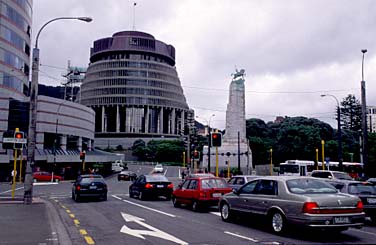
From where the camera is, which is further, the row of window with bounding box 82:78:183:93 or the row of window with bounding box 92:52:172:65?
the row of window with bounding box 92:52:172:65

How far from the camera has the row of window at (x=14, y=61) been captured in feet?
193

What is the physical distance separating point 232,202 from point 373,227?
4.43m

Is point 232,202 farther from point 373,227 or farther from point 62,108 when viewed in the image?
point 62,108

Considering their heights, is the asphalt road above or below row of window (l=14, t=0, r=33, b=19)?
below

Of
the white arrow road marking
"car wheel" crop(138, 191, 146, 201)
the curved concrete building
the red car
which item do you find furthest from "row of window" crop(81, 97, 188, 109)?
the white arrow road marking

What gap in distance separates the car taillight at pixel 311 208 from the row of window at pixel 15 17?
5764 cm

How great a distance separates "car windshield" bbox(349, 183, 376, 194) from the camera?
13.8 m

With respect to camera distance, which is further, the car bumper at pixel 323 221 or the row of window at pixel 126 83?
the row of window at pixel 126 83

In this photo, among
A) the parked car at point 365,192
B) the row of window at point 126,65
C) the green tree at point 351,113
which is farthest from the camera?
→ the row of window at point 126,65

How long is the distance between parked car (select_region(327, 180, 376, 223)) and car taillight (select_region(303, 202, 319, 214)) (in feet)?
13.1

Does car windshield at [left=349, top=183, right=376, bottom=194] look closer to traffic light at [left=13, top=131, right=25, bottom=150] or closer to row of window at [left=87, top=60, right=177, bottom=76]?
traffic light at [left=13, top=131, right=25, bottom=150]

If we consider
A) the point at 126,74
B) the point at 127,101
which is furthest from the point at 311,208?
the point at 126,74

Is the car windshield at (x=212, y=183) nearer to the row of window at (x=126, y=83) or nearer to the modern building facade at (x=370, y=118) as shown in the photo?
the modern building facade at (x=370, y=118)

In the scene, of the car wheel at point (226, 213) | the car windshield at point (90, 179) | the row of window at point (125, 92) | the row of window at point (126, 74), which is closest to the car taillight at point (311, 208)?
the car wheel at point (226, 213)
